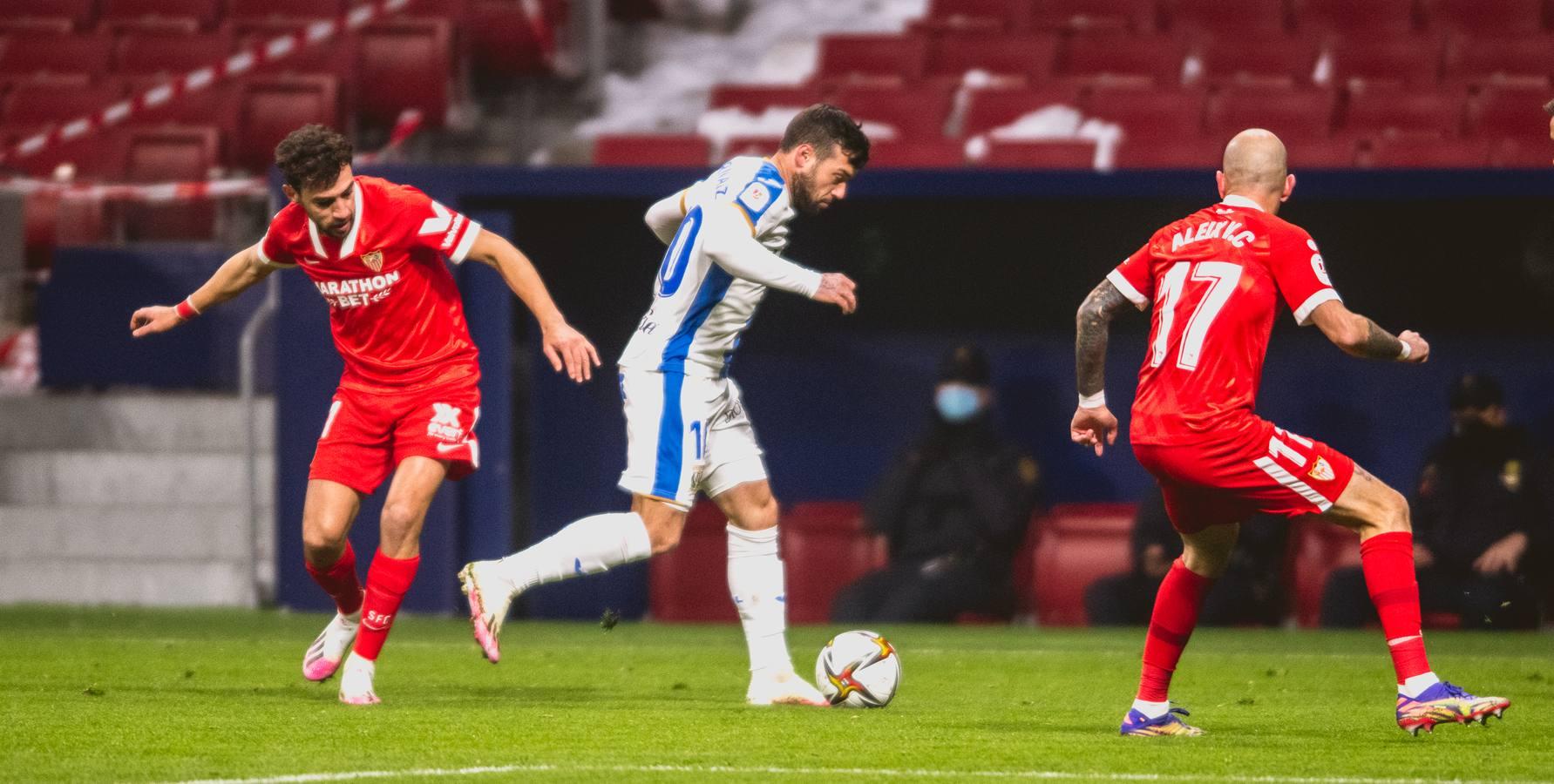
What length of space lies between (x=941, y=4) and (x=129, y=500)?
7081mm

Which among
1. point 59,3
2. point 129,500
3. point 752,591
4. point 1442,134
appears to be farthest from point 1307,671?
point 59,3

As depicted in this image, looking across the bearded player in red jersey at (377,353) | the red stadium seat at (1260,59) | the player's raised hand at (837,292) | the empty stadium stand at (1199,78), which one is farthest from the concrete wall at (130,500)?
the player's raised hand at (837,292)

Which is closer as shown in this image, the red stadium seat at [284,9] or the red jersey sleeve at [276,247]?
the red jersey sleeve at [276,247]

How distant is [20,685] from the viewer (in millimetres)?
7547

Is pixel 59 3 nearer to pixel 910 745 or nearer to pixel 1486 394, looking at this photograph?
pixel 1486 394

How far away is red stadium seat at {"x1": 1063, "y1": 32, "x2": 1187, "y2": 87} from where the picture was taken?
14.7m

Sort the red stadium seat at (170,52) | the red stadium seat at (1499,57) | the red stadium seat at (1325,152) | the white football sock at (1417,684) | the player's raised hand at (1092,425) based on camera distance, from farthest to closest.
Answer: the red stadium seat at (170,52) → the red stadium seat at (1499,57) → the red stadium seat at (1325,152) → the player's raised hand at (1092,425) → the white football sock at (1417,684)

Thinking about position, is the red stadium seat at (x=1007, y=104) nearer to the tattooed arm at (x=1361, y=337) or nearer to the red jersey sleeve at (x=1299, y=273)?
the red jersey sleeve at (x=1299, y=273)

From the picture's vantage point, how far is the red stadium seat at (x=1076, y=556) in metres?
12.3

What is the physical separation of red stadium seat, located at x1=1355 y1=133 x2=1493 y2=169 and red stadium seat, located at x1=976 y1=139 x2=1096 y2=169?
5.35ft

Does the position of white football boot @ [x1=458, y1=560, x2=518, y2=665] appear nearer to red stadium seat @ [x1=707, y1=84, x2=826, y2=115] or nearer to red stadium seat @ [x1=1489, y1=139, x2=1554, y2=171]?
red stadium seat @ [x1=1489, y1=139, x2=1554, y2=171]

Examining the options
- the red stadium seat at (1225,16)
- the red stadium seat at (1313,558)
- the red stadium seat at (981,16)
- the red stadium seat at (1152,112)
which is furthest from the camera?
the red stadium seat at (981,16)

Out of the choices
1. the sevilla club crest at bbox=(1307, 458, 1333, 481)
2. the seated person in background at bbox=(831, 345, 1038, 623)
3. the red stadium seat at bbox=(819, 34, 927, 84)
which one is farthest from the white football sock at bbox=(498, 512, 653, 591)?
the red stadium seat at bbox=(819, 34, 927, 84)

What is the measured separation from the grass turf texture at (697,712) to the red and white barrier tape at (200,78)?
5610 mm
